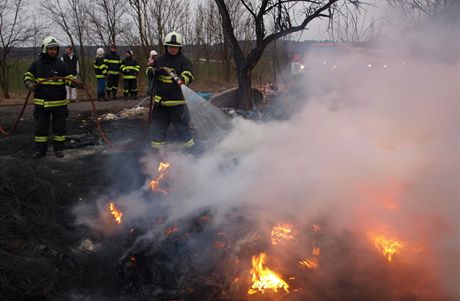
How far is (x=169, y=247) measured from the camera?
127 inches

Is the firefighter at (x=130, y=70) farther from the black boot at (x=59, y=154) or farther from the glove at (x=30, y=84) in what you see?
the glove at (x=30, y=84)

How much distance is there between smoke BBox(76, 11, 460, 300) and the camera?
2984 mm

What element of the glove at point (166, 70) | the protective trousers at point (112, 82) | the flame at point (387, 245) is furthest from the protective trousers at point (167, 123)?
the protective trousers at point (112, 82)

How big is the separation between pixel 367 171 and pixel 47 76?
4.71m

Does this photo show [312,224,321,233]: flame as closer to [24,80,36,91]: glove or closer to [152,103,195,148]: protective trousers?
[152,103,195,148]: protective trousers

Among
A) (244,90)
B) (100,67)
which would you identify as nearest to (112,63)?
(100,67)

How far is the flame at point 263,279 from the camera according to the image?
2.83 metres

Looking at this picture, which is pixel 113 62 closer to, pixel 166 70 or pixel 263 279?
pixel 166 70

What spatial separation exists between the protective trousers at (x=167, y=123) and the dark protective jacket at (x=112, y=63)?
7.24 meters

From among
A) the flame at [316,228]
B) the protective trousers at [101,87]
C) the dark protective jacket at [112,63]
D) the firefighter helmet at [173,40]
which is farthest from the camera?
the protective trousers at [101,87]

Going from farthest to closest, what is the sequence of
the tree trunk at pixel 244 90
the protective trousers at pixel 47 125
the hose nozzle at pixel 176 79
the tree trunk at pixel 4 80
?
the tree trunk at pixel 4 80
the tree trunk at pixel 244 90
the protective trousers at pixel 47 125
the hose nozzle at pixel 176 79

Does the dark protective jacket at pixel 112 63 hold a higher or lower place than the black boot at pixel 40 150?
higher

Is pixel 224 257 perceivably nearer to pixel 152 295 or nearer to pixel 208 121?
pixel 152 295

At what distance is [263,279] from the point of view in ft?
9.58
